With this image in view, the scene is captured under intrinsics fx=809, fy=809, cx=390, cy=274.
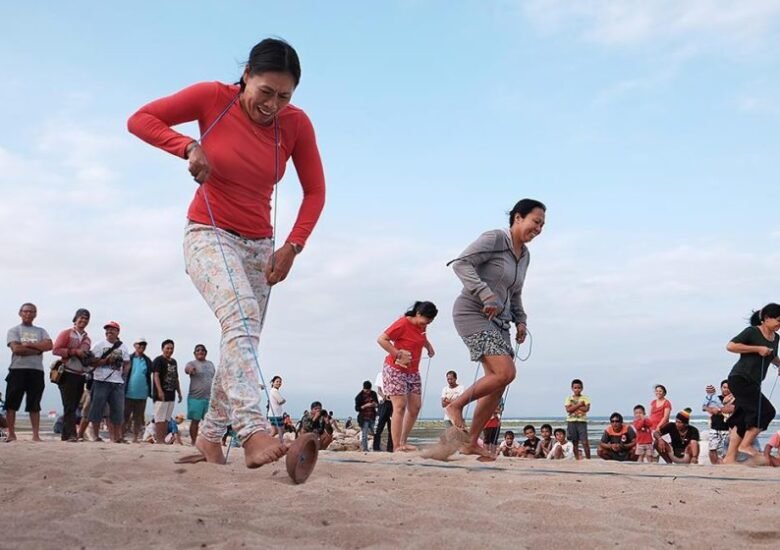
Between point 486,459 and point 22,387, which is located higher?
point 22,387

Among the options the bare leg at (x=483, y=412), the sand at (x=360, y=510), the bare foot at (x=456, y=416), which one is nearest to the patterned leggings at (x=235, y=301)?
the sand at (x=360, y=510)

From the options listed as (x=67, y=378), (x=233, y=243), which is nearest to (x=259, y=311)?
(x=233, y=243)

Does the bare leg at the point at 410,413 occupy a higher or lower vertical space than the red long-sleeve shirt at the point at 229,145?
lower

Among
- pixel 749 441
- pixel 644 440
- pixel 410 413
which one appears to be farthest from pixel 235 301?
pixel 644 440

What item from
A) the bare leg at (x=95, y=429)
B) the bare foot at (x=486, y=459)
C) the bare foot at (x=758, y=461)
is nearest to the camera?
the bare foot at (x=486, y=459)

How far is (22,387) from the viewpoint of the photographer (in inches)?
347

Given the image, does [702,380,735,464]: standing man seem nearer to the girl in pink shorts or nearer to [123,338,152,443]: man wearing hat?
the girl in pink shorts

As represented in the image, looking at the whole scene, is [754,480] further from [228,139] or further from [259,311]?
[228,139]

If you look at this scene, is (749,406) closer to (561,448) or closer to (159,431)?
(561,448)

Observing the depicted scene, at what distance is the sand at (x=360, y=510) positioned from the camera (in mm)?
2656

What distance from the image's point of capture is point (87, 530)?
2.66 metres

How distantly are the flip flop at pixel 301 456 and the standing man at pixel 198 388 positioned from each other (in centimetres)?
794

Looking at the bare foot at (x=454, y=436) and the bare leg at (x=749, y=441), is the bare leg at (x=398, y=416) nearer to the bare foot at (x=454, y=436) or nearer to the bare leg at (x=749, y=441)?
the bare foot at (x=454, y=436)

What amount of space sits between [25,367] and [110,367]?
1161 mm
